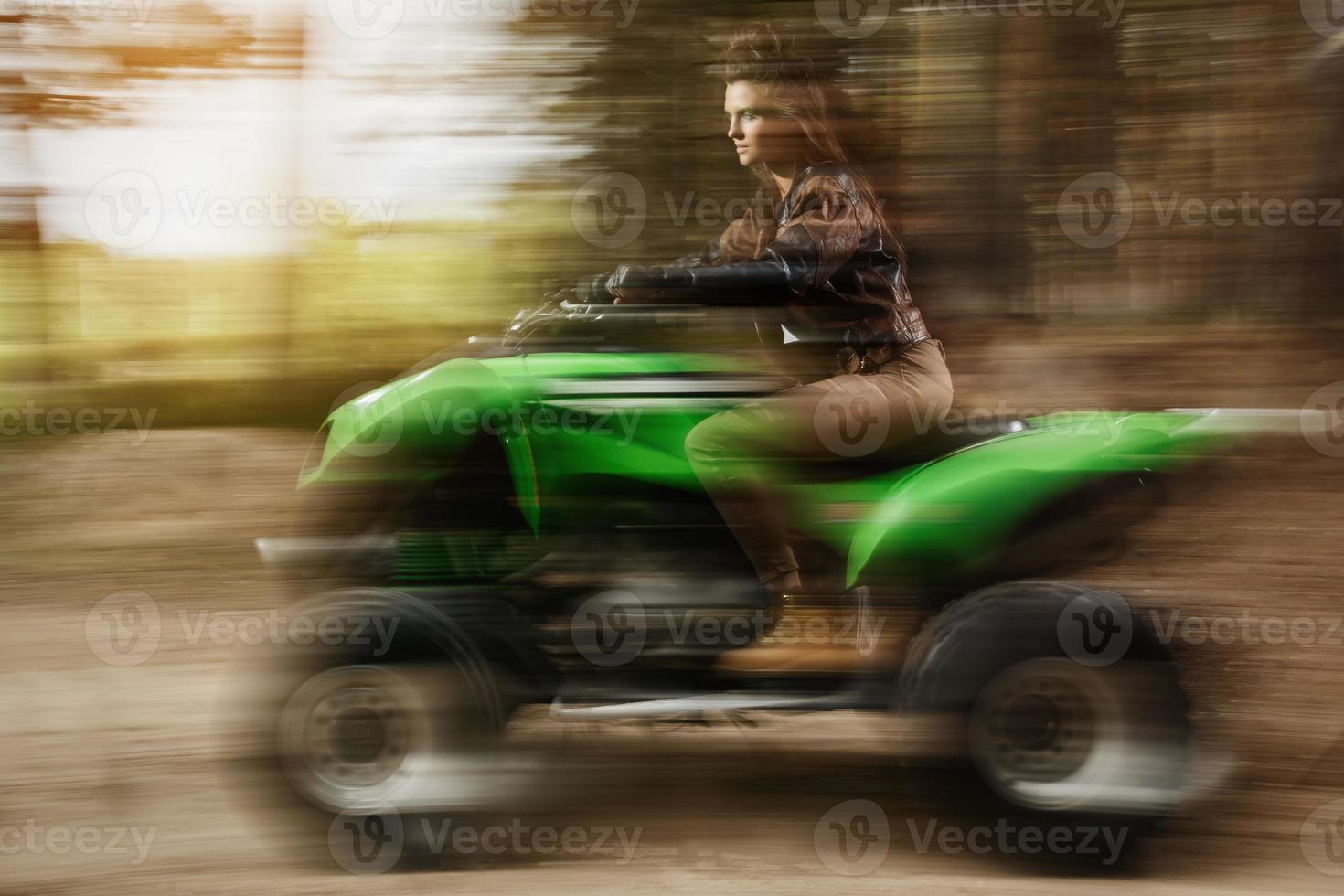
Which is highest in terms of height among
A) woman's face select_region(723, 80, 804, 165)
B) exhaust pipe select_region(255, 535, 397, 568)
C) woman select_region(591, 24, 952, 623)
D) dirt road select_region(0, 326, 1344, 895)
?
woman's face select_region(723, 80, 804, 165)

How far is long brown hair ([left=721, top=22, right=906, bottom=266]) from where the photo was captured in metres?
2.21

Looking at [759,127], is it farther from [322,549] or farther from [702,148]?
[322,549]

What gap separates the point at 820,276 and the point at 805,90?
1.10 ft

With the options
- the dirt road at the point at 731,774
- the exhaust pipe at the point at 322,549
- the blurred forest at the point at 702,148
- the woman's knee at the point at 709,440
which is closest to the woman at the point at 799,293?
the woman's knee at the point at 709,440

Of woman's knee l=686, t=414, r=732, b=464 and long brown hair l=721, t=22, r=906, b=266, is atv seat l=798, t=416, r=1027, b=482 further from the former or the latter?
long brown hair l=721, t=22, r=906, b=266

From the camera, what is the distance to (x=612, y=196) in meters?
2.53

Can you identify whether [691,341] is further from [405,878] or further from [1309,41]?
[1309,41]

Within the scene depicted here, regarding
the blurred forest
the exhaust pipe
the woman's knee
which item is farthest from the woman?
the exhaust pipe

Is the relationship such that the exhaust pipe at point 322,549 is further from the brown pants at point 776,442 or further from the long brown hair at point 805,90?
the long brown hair at point 805,90

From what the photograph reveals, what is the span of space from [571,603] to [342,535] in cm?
45

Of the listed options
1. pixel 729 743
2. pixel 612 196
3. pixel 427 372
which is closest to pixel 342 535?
pixel 427 372

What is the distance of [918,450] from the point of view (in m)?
2.29

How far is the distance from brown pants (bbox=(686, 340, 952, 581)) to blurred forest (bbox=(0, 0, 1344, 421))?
0.96ft

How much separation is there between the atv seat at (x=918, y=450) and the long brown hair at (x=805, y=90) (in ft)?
1.14
